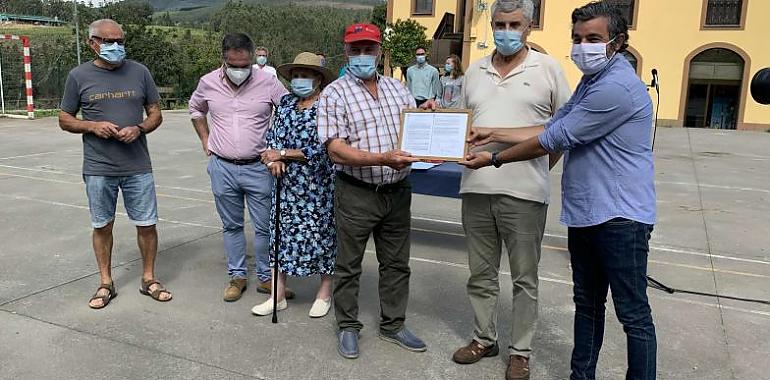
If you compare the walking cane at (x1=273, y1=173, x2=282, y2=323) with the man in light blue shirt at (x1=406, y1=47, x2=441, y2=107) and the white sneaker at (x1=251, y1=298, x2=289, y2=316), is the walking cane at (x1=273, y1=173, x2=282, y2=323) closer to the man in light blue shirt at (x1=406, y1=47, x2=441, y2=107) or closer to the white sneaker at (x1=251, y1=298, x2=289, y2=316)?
the white sneaker at (x1=251, y1=298, x2=289, y2=316)

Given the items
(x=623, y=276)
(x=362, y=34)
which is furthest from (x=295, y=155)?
(x=623, y=276)

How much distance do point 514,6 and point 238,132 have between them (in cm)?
214

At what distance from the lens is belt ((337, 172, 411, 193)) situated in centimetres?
348

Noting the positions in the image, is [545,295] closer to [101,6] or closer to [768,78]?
[768,78]

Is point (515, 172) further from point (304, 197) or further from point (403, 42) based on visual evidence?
point (403, 42)

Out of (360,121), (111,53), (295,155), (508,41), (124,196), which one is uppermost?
(508,41)

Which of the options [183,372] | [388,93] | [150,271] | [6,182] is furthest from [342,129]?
[6,182]

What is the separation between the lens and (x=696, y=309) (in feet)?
14.4

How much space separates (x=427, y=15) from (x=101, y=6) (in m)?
18.8

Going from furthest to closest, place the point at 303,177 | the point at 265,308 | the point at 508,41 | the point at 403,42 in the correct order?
the point at 403,42, the point at 265,308, the point at 303,177, the point at 508,41

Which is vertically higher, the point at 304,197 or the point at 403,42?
the point at 403,42

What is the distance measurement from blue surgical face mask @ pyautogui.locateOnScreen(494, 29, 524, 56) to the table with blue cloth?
2150 mm

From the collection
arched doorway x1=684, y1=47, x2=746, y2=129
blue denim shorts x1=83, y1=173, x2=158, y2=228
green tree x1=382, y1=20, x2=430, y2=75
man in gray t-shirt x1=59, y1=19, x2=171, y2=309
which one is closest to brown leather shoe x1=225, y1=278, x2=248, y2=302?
man in gray t-shirt x1=59, y1=19, x2=171, y2=309

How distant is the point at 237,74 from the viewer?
13.9 feet
